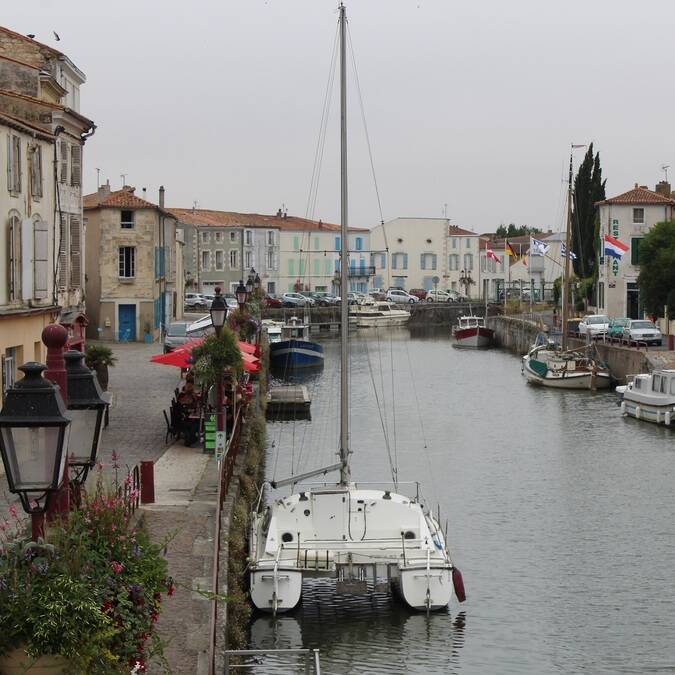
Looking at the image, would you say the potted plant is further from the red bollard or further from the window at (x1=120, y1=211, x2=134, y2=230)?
the window at (x1=120, y1=211, x2=134, y2=230)

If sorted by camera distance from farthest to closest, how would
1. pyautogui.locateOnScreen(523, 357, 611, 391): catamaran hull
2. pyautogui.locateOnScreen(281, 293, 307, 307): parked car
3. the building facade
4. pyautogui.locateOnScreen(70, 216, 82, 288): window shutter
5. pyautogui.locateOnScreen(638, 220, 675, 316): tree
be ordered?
pyautogui.locateOnScreen(281, 293, 307, 307): parked car → the building facade → pyautogui.locateOnScreen(638, 220, 675, 316): tree → pyautogui.locateOnScreen(523, 357, 611, 391): catamaran hull → pyautogui.locateOnScreen(70, 216, 82, 288): window shutter

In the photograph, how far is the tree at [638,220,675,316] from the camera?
56.2 metres

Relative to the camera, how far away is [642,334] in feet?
187

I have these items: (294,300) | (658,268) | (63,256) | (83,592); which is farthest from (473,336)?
(83,592)

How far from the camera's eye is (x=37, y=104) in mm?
28578

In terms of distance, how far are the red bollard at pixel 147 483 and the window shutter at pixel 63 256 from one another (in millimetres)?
13310

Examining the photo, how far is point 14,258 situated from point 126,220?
1341 inches

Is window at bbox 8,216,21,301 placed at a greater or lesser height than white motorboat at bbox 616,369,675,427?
greater

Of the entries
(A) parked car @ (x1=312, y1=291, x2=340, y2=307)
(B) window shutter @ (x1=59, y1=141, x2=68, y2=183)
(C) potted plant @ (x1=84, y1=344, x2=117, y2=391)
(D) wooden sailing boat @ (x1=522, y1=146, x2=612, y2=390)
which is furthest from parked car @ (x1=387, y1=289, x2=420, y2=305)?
(C) potted plant @ (x1=84, y1=344, x2=117, y2=391)

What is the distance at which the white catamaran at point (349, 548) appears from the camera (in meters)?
17.9

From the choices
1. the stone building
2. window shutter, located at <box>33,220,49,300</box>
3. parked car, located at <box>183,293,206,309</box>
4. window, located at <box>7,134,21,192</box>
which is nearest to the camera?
window, located at <box>7,134,21,192</box>

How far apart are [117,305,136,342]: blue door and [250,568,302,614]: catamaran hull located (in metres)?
38.7

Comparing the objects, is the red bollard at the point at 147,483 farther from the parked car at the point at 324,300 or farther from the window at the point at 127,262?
the parked car at the point at 324,300

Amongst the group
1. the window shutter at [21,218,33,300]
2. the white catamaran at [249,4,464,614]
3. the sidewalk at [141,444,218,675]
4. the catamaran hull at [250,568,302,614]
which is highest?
the window shutter at [21,218,33,300]
